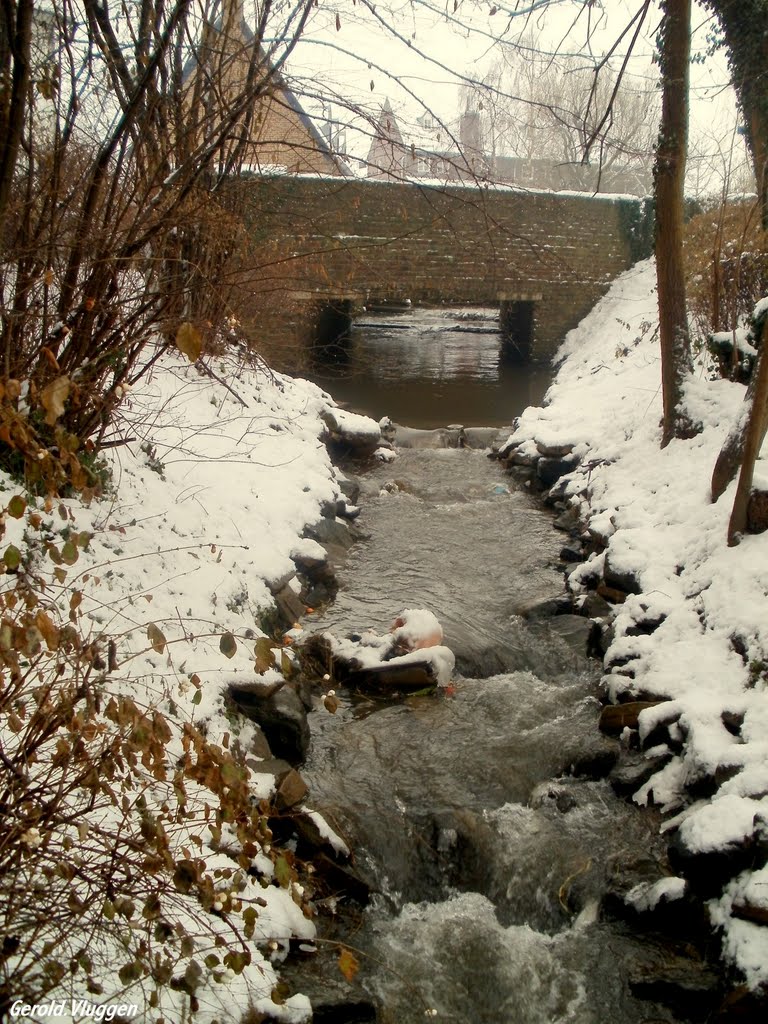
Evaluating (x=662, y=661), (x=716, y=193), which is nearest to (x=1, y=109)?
(x=662, y=661)

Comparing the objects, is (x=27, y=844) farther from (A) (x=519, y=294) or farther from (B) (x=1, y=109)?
(A) (x=519, y=294)

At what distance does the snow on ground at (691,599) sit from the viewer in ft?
14.0

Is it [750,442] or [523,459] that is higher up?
[750,442]

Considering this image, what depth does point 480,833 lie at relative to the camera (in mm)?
4758

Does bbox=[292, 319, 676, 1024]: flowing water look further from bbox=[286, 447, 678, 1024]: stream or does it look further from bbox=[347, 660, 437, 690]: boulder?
bbox=[347, 660, 437, 690]: boulder

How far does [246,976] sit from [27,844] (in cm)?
129

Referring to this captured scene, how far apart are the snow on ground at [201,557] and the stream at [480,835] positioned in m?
0.53

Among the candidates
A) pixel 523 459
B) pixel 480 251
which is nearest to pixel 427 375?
pixel 480 251

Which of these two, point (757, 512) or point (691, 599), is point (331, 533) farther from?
point (757, 512)

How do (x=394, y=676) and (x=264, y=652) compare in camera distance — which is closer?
(x=264, y=652)

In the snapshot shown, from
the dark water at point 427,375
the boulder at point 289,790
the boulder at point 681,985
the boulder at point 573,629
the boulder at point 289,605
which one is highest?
the dark water at point 427,375

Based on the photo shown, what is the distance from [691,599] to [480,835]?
2655mm

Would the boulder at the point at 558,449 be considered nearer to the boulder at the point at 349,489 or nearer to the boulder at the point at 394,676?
the boulder at the point at 349,489

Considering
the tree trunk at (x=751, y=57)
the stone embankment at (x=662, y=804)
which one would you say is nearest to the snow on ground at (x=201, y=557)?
the stone embankment at (x=662, y=804)
